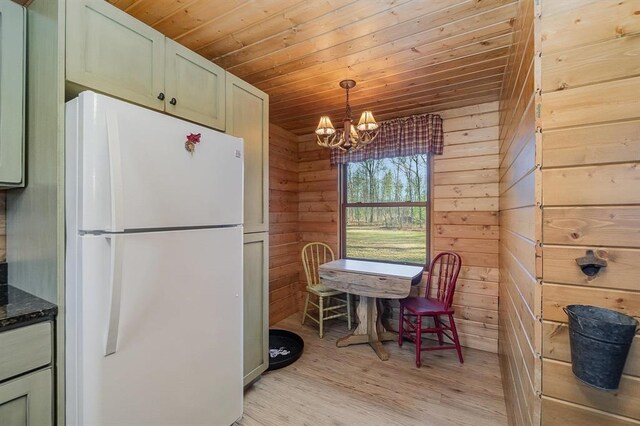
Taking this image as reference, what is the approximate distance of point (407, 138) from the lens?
308 centimetres

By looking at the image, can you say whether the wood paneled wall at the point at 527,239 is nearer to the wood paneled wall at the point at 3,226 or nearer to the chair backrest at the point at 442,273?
the chair backrest at the point at 442,273

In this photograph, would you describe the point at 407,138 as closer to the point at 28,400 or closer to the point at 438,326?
the point at 438,326

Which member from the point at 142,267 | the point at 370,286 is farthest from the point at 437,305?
the point at 142,267

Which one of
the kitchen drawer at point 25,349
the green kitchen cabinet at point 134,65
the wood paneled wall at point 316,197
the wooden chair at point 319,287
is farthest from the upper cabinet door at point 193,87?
the wooden chair at point 319,287

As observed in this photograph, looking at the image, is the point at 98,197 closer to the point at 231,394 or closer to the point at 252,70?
the point at 231,394

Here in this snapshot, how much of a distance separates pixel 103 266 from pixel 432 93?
2.66 metres

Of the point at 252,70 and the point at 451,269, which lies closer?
the point at 252,70

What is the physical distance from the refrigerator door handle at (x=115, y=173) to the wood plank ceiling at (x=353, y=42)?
856 mm

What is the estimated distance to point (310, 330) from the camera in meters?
3.26

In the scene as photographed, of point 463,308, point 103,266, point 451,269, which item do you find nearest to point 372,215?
point 451,269

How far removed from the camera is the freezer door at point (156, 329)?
1.10 metres

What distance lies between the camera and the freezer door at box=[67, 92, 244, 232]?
110 cm

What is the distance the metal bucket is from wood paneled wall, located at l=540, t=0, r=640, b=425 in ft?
0.30

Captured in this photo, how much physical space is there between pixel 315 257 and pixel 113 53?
2.93m
